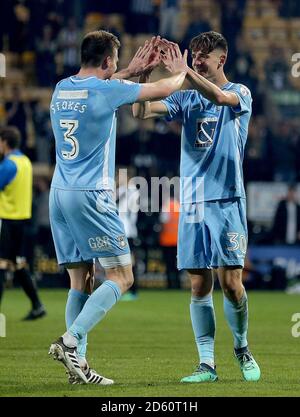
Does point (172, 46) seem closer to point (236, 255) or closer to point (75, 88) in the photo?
point (75, 88)

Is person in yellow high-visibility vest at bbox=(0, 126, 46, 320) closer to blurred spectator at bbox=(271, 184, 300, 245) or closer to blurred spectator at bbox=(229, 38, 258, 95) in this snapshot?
blurred spectator at bbox=(271, 184, 300, 245)

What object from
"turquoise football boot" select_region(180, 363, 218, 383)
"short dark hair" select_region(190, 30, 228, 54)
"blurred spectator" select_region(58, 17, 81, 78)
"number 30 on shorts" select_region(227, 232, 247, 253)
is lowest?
"turquoise football boot" select_region(180, 363, 218, 383)

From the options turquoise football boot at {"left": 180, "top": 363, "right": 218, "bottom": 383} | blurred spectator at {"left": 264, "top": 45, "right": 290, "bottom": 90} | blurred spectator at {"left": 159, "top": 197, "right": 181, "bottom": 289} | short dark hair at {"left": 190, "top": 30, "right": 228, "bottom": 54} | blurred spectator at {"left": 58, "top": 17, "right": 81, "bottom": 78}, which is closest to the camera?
turquoise football boot at {"left": 180, "top": 363, "right": 218, "bottom": 383}

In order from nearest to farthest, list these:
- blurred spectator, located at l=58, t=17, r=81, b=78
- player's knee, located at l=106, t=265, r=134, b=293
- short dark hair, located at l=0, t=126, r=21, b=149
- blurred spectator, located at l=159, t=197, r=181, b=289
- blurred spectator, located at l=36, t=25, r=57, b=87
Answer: player's knee, located at l=106, t=265, r=134, b=293
short dark hair, located at l=0, t=126, r=21, b=149
blurred spectator, located at l=159, t=197, r=181, b=289
blurred spectator, located at l=58, t=17, r=81, b=78
blurred spectator, located at l=36, t=25, r=57, b=87

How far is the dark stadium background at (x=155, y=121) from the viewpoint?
1936cm

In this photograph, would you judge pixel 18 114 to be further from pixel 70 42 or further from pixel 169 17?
pixel 169 17

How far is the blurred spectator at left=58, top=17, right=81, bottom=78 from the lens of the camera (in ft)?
67.6

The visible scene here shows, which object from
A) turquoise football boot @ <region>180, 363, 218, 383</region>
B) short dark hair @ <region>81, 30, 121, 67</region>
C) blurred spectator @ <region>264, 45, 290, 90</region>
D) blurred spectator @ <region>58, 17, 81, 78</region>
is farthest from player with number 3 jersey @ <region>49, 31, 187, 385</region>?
blurred spectator @ <region>264, 45, 290, 90</region>

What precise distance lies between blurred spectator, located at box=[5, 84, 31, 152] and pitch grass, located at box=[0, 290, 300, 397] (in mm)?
4405

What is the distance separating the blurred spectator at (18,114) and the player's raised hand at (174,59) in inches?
476

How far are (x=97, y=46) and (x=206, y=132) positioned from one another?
1.05 metres

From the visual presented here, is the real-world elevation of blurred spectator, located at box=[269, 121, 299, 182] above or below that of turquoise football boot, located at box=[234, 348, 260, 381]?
above

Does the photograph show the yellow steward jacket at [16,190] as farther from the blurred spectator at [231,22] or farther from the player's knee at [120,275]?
the blurred spectator at [231,22]
